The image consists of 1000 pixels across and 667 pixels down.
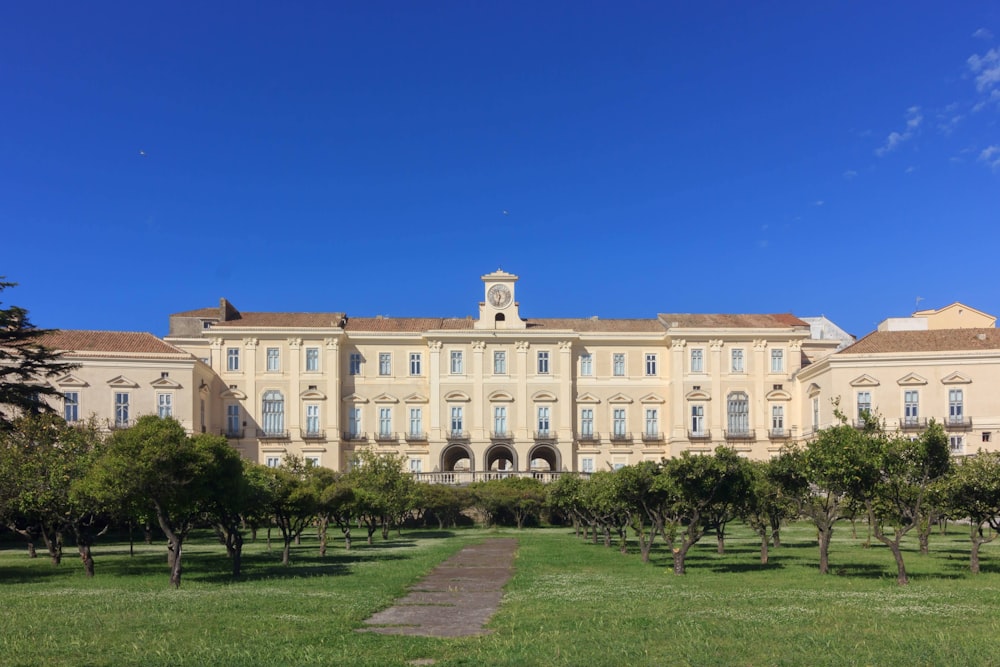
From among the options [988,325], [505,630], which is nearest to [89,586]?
[505,630]

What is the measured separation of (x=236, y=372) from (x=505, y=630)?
53.1 metres

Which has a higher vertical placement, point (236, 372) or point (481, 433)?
point (236, 372)

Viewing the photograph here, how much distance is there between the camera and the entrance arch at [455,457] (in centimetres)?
6525

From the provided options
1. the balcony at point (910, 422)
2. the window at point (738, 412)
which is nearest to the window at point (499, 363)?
the window at point (738, 412)

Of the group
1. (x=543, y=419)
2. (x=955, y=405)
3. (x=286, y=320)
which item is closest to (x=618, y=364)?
(x=543, y=419)

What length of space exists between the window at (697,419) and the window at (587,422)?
707 centimetres

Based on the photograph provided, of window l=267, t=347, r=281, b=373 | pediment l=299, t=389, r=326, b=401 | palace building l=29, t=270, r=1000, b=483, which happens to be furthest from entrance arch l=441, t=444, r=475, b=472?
window l=267, t=347, r=281, b=373

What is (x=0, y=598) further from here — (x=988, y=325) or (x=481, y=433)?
(x=988, y=325)

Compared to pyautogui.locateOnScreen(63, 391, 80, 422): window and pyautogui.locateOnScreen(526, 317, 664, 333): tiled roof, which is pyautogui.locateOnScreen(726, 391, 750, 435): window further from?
pyautogui.locateOnScreen(63, 391, 80, 422): window

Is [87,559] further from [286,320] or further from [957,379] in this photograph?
[957,379]

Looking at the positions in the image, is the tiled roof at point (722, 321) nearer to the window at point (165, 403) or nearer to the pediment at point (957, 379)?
the pediment at point (957, 379)

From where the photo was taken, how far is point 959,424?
2291 inches

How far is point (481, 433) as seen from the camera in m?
65.3

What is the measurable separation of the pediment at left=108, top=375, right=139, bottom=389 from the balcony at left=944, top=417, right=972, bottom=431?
168ft
